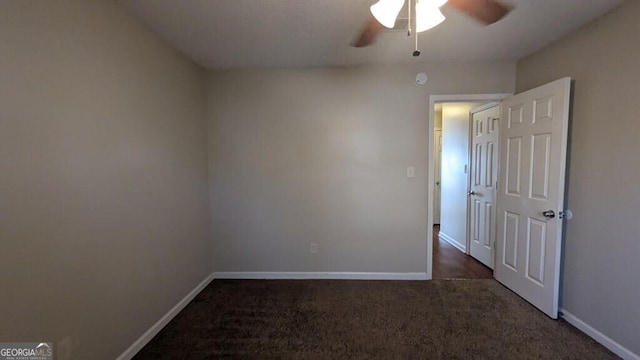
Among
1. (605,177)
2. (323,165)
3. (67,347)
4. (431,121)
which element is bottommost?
(67,347)

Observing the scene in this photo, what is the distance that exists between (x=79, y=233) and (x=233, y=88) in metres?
2.04

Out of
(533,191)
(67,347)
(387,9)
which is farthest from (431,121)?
(67,347)

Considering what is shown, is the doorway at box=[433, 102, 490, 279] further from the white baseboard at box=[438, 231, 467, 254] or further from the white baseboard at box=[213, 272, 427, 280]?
the white baseboard at box=[213, 272, 427, 280]

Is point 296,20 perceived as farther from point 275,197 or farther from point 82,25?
point 275,197

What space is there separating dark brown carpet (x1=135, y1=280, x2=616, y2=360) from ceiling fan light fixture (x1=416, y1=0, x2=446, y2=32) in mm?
2068

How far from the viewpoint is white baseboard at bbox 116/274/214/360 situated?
1866 millimetres

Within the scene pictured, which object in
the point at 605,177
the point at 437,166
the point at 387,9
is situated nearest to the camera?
the point at 387,9

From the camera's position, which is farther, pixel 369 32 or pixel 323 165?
pixel 323 165

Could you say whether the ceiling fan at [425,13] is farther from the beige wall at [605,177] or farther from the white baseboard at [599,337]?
the white baseboard at [599,337]

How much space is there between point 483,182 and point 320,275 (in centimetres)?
229

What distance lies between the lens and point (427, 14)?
1.36 m

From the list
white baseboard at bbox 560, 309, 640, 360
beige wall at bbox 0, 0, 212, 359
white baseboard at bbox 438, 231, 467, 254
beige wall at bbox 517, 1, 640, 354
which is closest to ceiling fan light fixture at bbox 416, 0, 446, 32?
beige wall at bbox 517, 1, 640, 354

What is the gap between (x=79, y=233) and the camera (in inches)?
59.3

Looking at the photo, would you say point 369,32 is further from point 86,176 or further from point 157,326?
point 157,326
